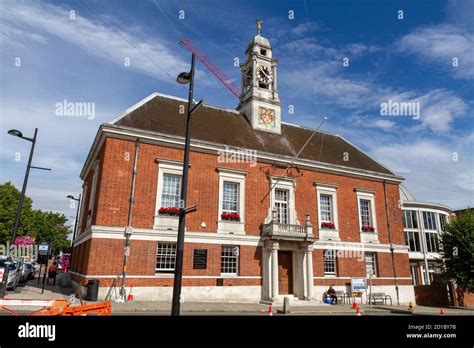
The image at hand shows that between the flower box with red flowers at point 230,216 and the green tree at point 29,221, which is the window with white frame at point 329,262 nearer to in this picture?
the flower box with red flowers at point 230,216

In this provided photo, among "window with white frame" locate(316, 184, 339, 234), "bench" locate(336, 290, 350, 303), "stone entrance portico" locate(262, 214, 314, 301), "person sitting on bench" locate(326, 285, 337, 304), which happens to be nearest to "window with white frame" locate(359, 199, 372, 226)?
"window with white frame" locate(316, 184, 339, 234)

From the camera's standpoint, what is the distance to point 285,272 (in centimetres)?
2170

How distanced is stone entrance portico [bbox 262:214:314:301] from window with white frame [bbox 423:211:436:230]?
3169 centimetres

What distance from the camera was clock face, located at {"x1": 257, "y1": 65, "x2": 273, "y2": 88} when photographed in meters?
28.5

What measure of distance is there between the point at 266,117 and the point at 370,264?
577 inches

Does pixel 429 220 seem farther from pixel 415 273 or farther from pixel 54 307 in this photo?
pixel 54 307

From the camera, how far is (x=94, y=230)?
56.4ft

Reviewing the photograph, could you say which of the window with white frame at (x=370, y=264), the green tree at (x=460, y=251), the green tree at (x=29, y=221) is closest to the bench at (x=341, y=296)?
the window with white frame at (x=370, y=264)

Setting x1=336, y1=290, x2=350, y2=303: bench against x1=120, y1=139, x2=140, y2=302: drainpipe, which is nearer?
x1=120, y1=139, x2=140, y2=302: drainpipe

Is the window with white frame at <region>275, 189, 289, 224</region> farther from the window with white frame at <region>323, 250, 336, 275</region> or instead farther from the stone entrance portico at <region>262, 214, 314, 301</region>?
the window with white frame at <region>323, 250, 336, 275</region>

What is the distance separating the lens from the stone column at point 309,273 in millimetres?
20688
